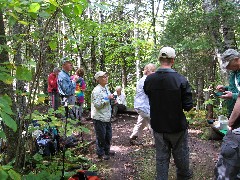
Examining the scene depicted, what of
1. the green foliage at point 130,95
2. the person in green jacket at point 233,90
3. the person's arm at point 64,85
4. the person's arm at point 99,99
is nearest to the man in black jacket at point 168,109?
the person in green jacket at point 233,90

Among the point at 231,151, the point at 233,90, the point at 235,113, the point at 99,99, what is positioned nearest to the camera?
the point at 235,113

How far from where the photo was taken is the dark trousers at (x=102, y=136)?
5.47 meters

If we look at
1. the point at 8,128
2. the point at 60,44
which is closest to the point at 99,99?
the point at 60,44

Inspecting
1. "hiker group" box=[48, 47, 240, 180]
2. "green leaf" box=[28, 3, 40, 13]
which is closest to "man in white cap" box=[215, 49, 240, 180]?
"hiker group" box=[48, 47, 240, 180]

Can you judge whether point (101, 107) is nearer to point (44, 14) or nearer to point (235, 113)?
point (235, 113)

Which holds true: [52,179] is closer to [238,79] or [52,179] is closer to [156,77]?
[156,77]

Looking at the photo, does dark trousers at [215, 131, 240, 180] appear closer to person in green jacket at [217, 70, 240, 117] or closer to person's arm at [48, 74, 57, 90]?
person in green jacket at [217, 70, 240, 117]

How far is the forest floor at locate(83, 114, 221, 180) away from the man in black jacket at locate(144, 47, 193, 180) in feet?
3.88

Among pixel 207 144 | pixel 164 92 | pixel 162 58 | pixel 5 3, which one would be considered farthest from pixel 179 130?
pixel 207 144

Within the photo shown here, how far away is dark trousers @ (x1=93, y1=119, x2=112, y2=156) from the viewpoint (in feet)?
17.9

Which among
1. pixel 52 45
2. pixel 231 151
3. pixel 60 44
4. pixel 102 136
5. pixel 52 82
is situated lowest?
pixel 102 136

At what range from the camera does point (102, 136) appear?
548 cm

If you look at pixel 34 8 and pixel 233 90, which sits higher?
pixel 34 8

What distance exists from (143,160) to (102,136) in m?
1.01
